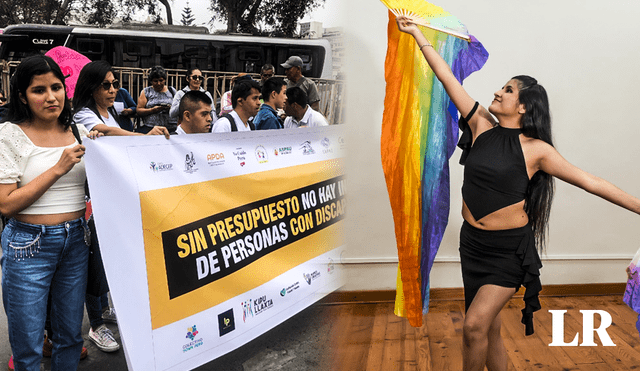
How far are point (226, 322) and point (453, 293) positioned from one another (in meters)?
1.92

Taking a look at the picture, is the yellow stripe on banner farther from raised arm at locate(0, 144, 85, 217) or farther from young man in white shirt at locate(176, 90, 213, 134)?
young man in white shirt at locate(176, 90, 213, 134)

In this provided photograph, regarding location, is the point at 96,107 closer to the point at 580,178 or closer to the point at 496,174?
the point at 496,174

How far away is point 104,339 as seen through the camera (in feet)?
7.97

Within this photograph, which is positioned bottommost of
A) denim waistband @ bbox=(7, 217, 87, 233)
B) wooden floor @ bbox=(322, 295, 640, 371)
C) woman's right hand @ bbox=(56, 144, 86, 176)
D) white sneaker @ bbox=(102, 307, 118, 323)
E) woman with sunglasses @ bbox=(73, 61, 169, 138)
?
wooden floor @ bbox=(322, 295, 640, 371)

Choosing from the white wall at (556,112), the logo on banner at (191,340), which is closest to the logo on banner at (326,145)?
the white wall at (556,112)

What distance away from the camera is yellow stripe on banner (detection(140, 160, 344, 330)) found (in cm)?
189

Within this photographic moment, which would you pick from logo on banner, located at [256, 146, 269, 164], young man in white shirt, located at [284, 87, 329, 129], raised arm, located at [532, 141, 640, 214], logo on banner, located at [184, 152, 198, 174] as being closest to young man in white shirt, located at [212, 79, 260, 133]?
logo on banner, located at [256, 146, 269, 164]

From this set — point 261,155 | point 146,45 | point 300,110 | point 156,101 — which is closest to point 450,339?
point 261,155

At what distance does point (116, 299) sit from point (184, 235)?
1.21ft

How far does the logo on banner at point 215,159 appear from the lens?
7.06 ft

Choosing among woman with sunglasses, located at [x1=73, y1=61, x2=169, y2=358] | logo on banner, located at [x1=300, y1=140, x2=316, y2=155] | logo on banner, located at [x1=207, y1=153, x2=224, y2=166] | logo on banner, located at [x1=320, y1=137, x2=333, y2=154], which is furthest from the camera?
logo on banner, located at [x1=320, y1=137, x2=333, y2=154]

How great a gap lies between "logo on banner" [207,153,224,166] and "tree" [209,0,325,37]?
8.06 metres

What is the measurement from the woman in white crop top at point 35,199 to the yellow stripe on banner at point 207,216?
0.27 meters

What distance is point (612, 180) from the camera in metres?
3.46
